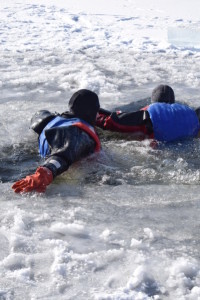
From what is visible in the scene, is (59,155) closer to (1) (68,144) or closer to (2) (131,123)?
(1) (68,144)

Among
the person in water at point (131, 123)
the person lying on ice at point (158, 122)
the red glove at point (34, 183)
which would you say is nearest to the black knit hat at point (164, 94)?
the person lying on ice at point (158, 122)

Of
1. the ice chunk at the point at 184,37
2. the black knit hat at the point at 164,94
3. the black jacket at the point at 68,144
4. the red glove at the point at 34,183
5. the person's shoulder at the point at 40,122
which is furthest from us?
the ice chunk at the point at 184,37

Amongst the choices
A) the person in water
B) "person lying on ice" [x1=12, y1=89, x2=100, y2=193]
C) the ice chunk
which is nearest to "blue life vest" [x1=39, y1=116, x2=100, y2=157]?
"person lying on ice" [x1=12, y1=89, x2=100, y2=193]

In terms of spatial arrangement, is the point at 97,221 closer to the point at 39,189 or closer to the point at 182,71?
the point at 39,189

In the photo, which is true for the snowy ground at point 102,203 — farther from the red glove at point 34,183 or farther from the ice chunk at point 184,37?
the ice chunk at point 184,37

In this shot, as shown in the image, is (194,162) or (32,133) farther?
(32,133)

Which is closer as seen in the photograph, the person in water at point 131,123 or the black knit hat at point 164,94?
the person in water at point 131,123

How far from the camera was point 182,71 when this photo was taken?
25.4 ft

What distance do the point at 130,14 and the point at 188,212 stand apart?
1015 cm

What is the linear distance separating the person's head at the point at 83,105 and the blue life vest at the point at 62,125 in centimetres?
13

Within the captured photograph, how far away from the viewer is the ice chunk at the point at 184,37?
9797 millimetres

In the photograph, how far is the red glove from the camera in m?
3.63

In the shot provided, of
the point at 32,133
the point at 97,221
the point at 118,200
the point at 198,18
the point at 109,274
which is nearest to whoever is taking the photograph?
the point at 109,274

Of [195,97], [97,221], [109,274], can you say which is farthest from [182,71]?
[109,274]
